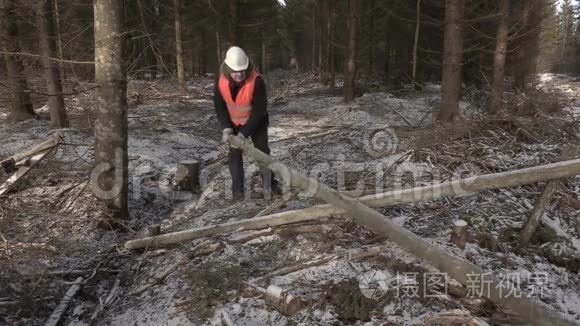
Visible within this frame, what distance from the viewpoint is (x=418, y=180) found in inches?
236

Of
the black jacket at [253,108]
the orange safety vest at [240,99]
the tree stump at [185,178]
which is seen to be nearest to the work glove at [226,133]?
the black jacket at [253,108]

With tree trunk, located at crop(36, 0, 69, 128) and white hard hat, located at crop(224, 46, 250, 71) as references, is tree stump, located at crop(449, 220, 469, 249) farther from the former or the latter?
tree trunk, located at crop(36, 0, 69, 128)

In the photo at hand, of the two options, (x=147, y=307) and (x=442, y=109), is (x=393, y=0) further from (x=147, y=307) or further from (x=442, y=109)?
(x=147, y=307)

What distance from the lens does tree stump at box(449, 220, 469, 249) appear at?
411 cm

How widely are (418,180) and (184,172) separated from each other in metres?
3.84

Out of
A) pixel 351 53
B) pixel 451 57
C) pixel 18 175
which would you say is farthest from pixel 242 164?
pixel 351 53

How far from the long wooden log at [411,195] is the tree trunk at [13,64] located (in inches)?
283

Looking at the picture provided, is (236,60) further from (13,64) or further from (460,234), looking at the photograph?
(13,64)

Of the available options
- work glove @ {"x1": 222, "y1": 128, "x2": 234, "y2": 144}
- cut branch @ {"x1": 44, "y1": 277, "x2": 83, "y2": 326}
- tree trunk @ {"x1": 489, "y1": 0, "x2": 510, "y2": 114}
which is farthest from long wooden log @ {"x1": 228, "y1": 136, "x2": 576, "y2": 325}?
tree trunk @ {"x1": 489, "y1": 0, "x2": 510, "y2": 114}

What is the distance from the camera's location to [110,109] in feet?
17.6

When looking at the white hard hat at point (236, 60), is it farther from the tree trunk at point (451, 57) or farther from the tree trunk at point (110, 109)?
the tree trunk at point (451, 57)

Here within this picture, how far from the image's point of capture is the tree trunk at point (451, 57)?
31.7ft

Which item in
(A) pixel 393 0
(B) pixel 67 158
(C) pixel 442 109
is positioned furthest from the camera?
(A) pixel 393 0

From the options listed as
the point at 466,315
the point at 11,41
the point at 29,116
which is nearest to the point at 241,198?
the point at 466,315
